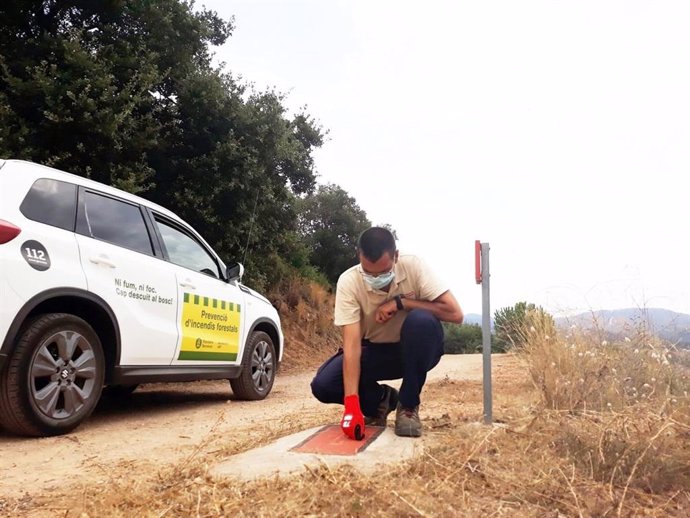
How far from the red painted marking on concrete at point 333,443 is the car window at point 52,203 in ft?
7.84

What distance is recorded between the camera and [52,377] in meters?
4.29

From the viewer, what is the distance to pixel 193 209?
34.0ft

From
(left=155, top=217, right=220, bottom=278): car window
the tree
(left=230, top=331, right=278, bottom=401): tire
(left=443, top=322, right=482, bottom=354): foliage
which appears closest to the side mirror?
(left=155, top=217, right=220, bottom=278): car window

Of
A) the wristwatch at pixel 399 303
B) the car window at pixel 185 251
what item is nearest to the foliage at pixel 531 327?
the wristwatch at pixel 399 303

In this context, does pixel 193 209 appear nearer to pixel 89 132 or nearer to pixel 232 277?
pixel 89 132

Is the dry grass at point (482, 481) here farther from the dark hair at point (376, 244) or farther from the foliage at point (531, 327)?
the foliage at point (531, 327)

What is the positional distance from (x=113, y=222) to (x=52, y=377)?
1392 mm

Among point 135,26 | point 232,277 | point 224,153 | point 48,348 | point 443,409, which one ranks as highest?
point 135,26

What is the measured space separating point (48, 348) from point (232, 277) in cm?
236

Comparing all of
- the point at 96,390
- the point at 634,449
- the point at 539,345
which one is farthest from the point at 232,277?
the point at 634,449

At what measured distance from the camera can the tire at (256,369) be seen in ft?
21.6

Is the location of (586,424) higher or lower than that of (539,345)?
lower

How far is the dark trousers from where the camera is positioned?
3807 millimetres

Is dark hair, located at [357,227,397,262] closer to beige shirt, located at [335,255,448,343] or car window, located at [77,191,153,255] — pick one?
beige shirt, located at [335,255,448,343]
